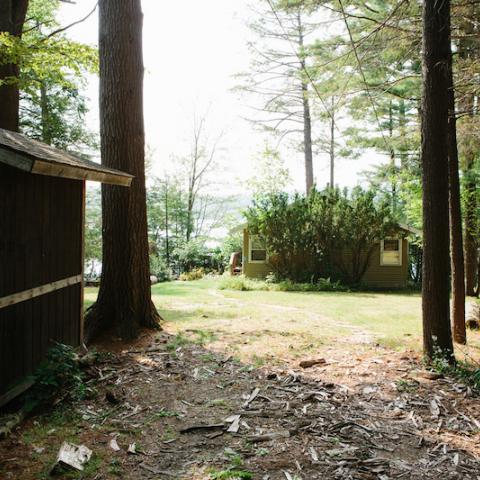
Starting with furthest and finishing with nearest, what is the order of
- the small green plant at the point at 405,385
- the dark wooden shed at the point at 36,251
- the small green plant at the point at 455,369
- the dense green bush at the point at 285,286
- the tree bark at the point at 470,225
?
the dense green bush at the point at 285,286
the tree bark at the point at 470,225
the small green plant at the point at 455,369
the small green plant at the point at 405,385
the dark wooden shed at the point at 36,251

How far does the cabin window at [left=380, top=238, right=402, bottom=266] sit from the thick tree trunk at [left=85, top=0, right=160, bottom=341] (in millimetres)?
15476

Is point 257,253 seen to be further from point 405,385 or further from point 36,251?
point 36,251

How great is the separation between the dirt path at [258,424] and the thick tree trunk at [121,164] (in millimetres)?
1035

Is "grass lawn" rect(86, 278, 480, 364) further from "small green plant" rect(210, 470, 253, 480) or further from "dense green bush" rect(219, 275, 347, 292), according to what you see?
"dense green bush" rect(219, 275, 347, 292)

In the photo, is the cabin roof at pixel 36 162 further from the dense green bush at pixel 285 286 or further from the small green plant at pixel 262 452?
the dense green bush at pixel 285 286

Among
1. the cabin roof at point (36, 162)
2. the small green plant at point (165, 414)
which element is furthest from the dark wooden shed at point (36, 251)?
the small green plant at point (165, 414)

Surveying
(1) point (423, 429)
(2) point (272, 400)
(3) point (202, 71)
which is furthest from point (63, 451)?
(3) point (202, 71)

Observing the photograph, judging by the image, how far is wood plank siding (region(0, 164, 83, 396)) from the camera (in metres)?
4.12

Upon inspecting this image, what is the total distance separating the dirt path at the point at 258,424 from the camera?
3.39 meters

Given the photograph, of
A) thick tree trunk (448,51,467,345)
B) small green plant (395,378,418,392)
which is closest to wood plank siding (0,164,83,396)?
small green plant (395,378,418,392)

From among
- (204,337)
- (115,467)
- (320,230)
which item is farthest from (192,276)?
(115,467)

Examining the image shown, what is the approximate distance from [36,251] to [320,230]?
599 inches

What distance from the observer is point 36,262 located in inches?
184

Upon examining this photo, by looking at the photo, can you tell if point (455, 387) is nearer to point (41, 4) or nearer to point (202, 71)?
point (41, 4)
